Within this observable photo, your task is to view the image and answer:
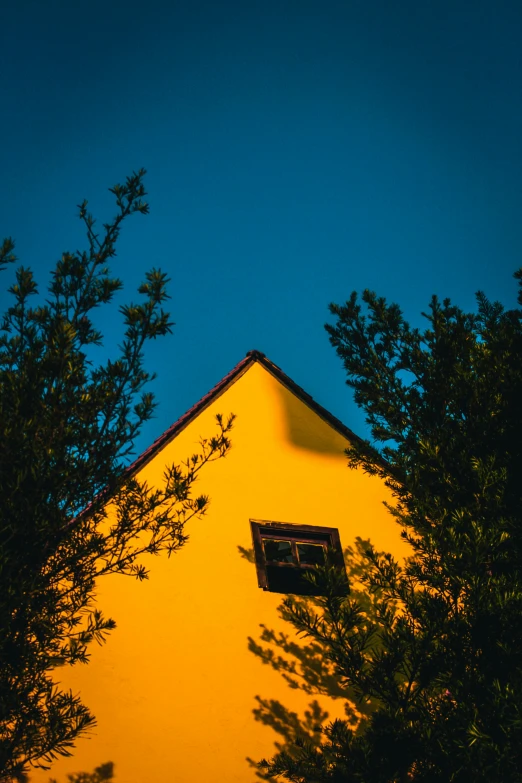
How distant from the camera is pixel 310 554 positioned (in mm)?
8258

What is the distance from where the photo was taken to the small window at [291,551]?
7723 millimetres

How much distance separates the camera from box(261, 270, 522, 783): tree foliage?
439 cm

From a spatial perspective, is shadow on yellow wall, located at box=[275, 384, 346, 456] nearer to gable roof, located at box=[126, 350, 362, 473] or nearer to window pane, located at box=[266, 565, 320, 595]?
gable roof, located at box=[126, 350, 362, 473]

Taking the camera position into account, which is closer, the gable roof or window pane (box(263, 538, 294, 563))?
window pane (box(263, 538, 294, 563))

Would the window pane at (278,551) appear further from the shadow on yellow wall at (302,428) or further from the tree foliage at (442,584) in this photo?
the shadow on yellow wall at (302,428)

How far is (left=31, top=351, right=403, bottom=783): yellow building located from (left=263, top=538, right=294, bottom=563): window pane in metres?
0.02

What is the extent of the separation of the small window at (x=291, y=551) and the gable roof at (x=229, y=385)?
5.97 ft

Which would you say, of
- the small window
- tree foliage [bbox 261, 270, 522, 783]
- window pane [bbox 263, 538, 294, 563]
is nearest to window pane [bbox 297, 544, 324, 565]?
the small window

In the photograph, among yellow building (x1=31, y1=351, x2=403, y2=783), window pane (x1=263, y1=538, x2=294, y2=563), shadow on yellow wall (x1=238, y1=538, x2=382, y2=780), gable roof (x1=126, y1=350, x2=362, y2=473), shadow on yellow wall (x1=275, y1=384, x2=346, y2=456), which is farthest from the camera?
shadow on yellow wall (x1=275, y1=384, x2=346, y2=456)

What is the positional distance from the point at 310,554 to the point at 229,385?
3305 millimetres

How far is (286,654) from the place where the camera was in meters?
6.73

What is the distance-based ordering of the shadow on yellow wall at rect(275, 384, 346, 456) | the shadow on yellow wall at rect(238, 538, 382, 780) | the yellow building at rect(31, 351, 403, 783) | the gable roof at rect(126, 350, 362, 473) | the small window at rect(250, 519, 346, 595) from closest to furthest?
the yellow building at rect(31, 351, 403, 783)
the shadow on yellow wall at rect(238, 538, 382, 780)
the small window at rect(250, 519, 346, 595)
the gable roof at rect(126, 350, 362, 473)
the shadow on yellow wall at rect(275, 384, 346, 456)

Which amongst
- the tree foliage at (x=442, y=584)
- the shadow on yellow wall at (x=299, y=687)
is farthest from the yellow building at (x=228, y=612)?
the tree foliage at (x=442, y=584)

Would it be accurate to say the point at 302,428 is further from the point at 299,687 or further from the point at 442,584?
the point at 442,584
